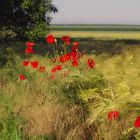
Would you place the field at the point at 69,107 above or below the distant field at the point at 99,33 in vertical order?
above

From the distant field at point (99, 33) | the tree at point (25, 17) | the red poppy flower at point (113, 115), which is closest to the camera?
the red poppy flower at point (113, 115)

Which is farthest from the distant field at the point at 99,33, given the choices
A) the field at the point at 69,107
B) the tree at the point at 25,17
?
the field at the point at 69,107

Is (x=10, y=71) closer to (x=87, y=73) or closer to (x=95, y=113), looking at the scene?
(x=87, y=73)

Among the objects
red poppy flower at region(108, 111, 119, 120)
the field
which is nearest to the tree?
the field

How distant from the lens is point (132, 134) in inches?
316

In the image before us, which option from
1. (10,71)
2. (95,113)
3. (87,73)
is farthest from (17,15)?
(95,113)

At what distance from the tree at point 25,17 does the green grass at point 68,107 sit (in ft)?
65.4

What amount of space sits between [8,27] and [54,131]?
24549 mm

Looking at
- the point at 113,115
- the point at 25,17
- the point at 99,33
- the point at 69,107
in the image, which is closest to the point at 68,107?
the point at 69,107

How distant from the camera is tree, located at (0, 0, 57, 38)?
3045cm

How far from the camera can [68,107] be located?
844 centimetres

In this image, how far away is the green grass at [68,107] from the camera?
759cm

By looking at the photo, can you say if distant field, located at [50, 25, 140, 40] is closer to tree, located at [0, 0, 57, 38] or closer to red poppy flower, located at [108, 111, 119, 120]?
tree, located at [0, 0, 57, 38]

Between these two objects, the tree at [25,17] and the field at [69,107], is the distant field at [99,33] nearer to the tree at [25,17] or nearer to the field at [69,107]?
the tree at [25,17]
